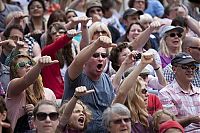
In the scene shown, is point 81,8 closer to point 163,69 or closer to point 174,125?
point 163,69

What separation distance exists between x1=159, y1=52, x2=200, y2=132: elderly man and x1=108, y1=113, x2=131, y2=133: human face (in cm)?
125

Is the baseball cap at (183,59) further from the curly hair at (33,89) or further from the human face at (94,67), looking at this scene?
the curly hair at (33,89)

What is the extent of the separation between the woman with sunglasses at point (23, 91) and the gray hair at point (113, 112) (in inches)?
31.5

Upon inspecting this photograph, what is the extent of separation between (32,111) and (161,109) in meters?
1.55

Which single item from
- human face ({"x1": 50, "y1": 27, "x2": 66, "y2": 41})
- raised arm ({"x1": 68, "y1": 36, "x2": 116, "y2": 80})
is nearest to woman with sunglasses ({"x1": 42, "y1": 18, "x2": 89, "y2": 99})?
human face ({"x1": 50, "y1": 27, "x2": 66, "y2": 41})

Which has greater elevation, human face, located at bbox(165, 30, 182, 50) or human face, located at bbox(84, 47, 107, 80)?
human face, located at bbox(84, 47, 107, 80)

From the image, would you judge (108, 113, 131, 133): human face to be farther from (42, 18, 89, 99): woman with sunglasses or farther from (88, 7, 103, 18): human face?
(88, 7, 103, 18): human face

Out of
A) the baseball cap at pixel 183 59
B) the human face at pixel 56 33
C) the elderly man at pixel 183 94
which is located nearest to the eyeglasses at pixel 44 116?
the elderly man at pixel 183 94

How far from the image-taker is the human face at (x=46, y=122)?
8828mm

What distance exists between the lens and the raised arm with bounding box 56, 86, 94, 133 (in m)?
8.73

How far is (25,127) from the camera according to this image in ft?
31.7

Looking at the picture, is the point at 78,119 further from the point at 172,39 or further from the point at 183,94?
the point at 172,39

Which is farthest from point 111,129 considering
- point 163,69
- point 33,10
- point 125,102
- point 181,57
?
point 33,10

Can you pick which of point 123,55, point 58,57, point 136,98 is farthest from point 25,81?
point 123,55
